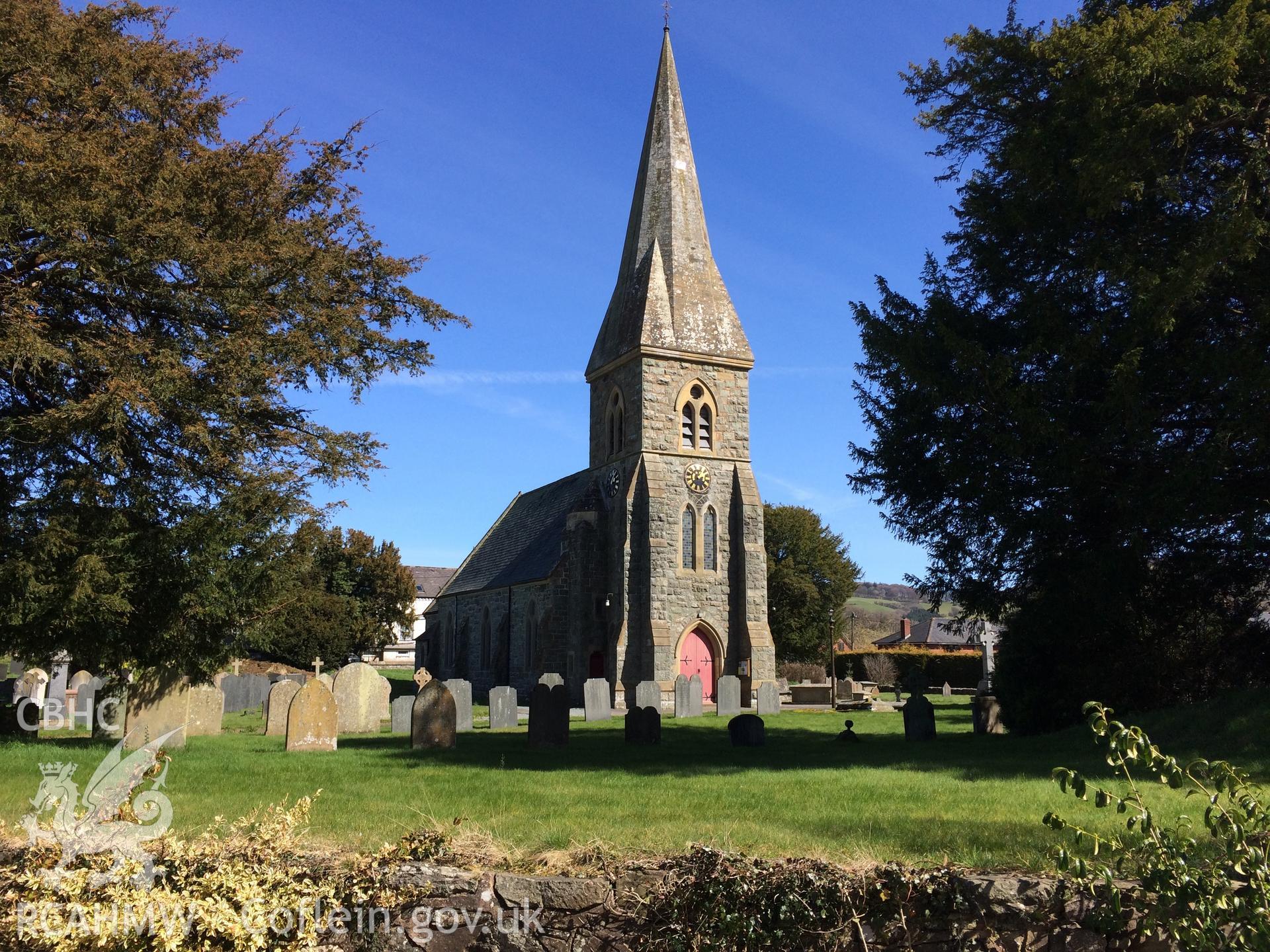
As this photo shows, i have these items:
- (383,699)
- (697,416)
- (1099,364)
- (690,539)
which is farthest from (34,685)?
(1099,364)

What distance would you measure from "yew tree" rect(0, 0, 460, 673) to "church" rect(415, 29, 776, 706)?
16.1 metres

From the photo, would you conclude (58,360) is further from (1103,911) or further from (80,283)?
(1103,911)

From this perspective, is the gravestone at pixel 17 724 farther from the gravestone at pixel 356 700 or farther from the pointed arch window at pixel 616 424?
the pointed arch window at pixel 616 424

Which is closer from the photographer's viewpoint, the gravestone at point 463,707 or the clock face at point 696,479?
the gravestone at point 463,707

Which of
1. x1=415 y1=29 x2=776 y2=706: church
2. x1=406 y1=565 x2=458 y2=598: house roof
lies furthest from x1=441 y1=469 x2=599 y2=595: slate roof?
x1=406 y1=565 x2=458 y2=598: house roof

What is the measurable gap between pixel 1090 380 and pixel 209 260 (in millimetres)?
11942

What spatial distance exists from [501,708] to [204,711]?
5504 millimetres

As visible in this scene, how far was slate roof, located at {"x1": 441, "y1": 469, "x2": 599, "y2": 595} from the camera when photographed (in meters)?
35.6

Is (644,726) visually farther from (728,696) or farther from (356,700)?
(728,696)

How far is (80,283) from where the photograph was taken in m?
13.8

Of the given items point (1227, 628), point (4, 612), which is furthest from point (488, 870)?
point (1227, 628)

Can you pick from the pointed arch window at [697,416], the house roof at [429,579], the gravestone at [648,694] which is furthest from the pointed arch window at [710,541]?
the house roof at [429,579]

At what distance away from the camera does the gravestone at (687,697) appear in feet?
77.8

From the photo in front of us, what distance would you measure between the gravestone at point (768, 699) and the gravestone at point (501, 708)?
793 centimetres
